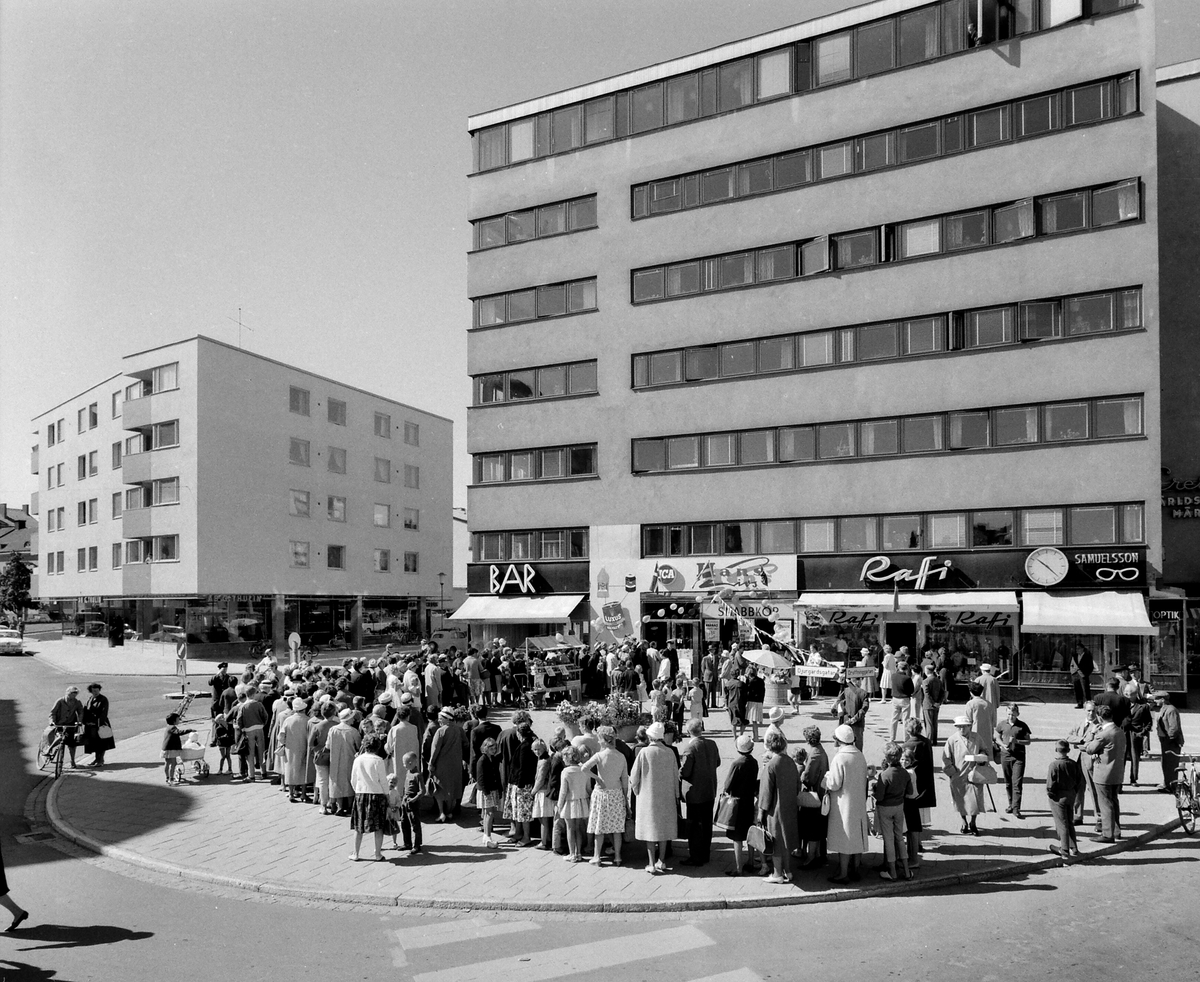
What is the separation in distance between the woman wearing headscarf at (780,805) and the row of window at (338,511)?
51.4 m

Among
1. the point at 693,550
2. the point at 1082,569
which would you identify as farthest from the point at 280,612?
the point at 1082,569

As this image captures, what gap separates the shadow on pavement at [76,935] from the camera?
989cm

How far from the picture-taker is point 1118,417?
32.1 m

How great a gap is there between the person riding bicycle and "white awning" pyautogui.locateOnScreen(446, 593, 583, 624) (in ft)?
70.4

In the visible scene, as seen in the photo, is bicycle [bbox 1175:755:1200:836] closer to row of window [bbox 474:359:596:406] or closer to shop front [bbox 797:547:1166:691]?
shop front [bbox 797:547:1166:691]

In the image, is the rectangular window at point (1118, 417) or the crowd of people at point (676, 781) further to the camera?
the rectangular window at point (1118, 417)

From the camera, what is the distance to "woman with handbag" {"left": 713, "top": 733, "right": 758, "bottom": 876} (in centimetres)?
1206

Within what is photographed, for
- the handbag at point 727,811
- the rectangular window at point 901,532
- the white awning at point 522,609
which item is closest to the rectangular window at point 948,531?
the rectangular window at point 901,532

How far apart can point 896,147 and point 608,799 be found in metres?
30.0

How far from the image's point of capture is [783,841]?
11750 millimetres

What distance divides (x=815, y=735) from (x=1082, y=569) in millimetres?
23395

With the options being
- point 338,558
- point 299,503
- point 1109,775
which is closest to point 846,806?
point 1109,775

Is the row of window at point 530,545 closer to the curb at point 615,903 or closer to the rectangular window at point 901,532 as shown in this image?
the rectangular window at point 901,532

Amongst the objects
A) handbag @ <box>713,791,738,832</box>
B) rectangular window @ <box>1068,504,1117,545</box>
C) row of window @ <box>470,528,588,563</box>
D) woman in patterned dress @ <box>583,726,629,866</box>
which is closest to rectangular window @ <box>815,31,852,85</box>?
rectangular window @ <box>1068,504,1117,545</box>
